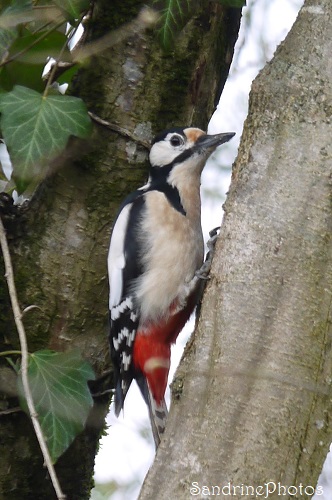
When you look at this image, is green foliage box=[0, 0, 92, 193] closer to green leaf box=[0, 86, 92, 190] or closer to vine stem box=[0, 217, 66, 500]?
green leaf box=[0, 86, 92, 190]

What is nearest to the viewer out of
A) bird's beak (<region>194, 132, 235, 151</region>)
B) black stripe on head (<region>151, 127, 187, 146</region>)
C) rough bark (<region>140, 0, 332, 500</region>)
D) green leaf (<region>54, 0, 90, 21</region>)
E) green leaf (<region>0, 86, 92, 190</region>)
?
rough bark (<region>140, 0, 332, 500</region>)

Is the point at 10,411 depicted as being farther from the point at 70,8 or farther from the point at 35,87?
the point at 70,8

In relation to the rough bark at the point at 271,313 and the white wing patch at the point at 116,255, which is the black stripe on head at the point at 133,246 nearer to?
the white wing patch at the point at 116,255

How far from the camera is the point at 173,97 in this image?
2654 mm

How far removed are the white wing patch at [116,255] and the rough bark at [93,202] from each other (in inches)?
1.5

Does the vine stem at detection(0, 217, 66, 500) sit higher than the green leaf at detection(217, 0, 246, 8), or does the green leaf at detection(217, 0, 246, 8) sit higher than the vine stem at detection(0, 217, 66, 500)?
the green leaf at detection(217, 0, 246, 8)

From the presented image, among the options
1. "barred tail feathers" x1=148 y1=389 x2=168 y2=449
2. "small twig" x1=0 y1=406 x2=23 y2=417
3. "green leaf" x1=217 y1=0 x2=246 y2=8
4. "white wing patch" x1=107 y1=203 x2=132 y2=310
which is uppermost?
"green leaf" x1=217 y1=0 x2=246 y2=8

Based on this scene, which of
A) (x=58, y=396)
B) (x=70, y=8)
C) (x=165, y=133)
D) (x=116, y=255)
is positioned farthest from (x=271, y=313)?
(x=70, y=8)

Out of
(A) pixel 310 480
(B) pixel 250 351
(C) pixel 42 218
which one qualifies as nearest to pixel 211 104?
(C) pixel 42 218

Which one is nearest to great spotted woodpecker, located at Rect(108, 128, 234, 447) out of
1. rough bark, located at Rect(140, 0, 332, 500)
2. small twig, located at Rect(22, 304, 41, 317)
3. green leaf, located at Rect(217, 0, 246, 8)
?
small twig, located at Rect(22, 304, 41, 317)

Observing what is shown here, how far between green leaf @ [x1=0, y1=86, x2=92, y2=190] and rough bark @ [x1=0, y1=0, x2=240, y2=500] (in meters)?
0.23

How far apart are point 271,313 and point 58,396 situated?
0.78m

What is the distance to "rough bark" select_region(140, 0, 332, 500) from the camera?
1.55 metres

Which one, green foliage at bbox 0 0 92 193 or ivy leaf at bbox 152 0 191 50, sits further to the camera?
ivy leaf at bbox 152 0 191 50
